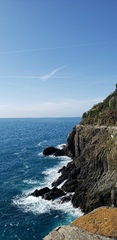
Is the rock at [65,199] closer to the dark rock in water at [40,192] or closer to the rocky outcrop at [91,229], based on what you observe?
the dark rock in water at [40,192]

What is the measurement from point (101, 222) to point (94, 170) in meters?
35.6

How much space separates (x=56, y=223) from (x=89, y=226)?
77.4 ft

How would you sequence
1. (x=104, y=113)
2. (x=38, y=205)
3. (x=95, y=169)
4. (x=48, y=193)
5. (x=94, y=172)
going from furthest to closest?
(x=104, y=113), (x=95, y=169), (x=94, y=172), (x=48, y=193), (x=38, y=205)

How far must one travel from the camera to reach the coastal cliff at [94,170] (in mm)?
39500

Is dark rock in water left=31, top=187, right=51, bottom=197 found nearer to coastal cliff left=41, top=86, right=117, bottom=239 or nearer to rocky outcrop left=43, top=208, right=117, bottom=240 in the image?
coastal cliff left=41, top=86, right=117, bottom=239

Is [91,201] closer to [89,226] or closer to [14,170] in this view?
[89,226]

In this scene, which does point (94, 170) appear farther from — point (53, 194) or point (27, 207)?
point (27, 207)

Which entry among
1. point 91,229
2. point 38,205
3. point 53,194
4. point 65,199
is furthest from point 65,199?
point 91,229

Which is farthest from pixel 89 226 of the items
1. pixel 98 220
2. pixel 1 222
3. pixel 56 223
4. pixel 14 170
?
pixel 14 170

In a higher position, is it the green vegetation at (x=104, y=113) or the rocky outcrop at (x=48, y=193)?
the green vegetation at (x=104, y=113)

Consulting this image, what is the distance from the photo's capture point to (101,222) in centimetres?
1606

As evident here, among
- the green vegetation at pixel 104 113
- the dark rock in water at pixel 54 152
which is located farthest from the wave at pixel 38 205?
the dark rock in water at pixel 54 152

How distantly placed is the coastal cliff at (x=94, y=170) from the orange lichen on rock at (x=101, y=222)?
70.8 ft

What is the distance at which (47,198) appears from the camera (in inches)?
1832
